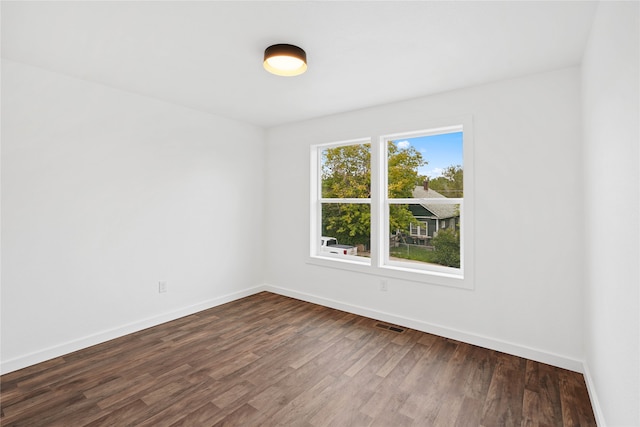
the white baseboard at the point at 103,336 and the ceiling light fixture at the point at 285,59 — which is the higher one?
the ceiling light fixture at the point at 285,59

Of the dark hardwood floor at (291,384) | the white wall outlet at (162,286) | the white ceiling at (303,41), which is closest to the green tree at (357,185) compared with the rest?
the white ceiling at (303,41)

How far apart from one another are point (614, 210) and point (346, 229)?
291 cm

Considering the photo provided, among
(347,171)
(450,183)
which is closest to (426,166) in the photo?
(450,183)

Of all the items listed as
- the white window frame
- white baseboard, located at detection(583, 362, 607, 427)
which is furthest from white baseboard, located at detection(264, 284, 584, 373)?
the white window frame

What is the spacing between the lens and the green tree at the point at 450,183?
326cm

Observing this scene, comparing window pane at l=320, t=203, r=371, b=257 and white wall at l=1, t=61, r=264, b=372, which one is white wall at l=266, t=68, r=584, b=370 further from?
white wall at l=1, t=61, r=264, b=372

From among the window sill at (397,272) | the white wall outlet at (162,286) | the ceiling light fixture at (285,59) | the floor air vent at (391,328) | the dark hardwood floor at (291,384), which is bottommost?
the dark hardwood floor at (291,384)

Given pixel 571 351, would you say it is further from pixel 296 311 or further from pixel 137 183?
pixel 137 183

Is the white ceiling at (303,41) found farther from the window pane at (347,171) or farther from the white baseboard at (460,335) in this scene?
the white baseboard at (460,335)

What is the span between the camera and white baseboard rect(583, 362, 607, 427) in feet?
6.01

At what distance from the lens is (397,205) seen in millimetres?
3701

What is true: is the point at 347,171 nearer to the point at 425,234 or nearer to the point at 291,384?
the point at 425,234

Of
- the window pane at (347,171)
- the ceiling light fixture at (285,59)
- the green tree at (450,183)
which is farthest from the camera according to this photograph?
the window pane at (347,171)

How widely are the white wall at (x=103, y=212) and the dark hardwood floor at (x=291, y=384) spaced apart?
381mm
